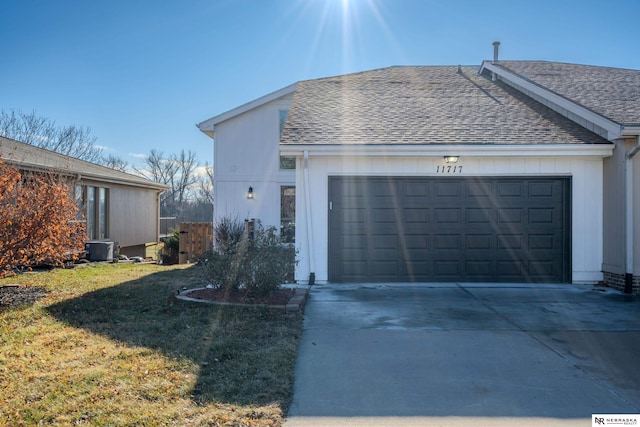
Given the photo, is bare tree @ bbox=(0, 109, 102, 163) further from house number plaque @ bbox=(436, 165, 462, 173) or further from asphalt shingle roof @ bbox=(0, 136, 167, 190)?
house number plaque @ bbox=(436, 165, 462, 173)

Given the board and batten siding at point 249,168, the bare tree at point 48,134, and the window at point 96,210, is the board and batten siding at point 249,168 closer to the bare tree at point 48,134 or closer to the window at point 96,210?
the window at point 96,210

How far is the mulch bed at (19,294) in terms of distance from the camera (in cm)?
720

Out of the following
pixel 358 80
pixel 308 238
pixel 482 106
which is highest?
pixel 358 80

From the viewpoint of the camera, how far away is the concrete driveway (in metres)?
3.53

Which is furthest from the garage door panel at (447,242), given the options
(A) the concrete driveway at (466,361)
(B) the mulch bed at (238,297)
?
(B) the mulch bed at (238,297)

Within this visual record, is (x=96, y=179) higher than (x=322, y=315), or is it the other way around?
(x=96, y=179)

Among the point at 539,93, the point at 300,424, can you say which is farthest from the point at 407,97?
the point at 300,424

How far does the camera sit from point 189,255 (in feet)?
46.5

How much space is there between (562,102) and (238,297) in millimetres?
8119

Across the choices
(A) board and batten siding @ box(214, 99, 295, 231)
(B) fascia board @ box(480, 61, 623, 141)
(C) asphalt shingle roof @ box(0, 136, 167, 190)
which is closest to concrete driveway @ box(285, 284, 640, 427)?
(B) fascia board @ box(480, 61, 623, 141)

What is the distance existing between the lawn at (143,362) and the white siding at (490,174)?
2806 mm

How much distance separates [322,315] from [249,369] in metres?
2.31

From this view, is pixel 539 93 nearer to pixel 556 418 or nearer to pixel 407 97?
pixel 407 97

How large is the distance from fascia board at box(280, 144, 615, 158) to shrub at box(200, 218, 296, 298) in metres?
2.13
